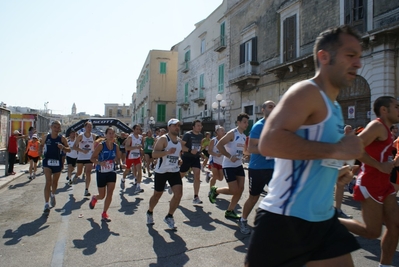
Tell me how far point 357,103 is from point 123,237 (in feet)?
42.0

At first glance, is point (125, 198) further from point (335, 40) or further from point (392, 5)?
point (392, 5)

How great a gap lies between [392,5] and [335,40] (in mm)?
13405

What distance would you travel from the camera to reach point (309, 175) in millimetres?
1933

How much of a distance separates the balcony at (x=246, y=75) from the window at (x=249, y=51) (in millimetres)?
514

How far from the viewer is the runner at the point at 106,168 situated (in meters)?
6.23

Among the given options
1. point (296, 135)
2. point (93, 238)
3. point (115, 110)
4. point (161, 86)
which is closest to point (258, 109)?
point (93, 238)

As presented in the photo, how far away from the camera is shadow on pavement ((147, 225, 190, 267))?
4.00m

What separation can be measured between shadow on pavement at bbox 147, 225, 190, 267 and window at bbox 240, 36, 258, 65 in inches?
732

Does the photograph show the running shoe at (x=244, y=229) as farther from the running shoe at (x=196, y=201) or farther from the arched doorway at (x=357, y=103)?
the arched doorway at (x=357, y=103)

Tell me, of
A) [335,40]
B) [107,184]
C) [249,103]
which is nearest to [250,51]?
[249,103]

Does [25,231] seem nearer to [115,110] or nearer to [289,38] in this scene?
[289,38]

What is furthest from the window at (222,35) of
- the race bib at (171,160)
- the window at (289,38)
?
the race bib at (171,160)

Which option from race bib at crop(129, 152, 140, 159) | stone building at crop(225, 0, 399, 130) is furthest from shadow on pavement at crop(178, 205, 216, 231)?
stone building at crop(225, 0, 399, 130)

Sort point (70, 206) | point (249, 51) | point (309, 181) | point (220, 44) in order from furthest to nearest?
1. point (220, 44)
2. point (249, 51)
3. point (70, 206)
4. point (309, 181)
